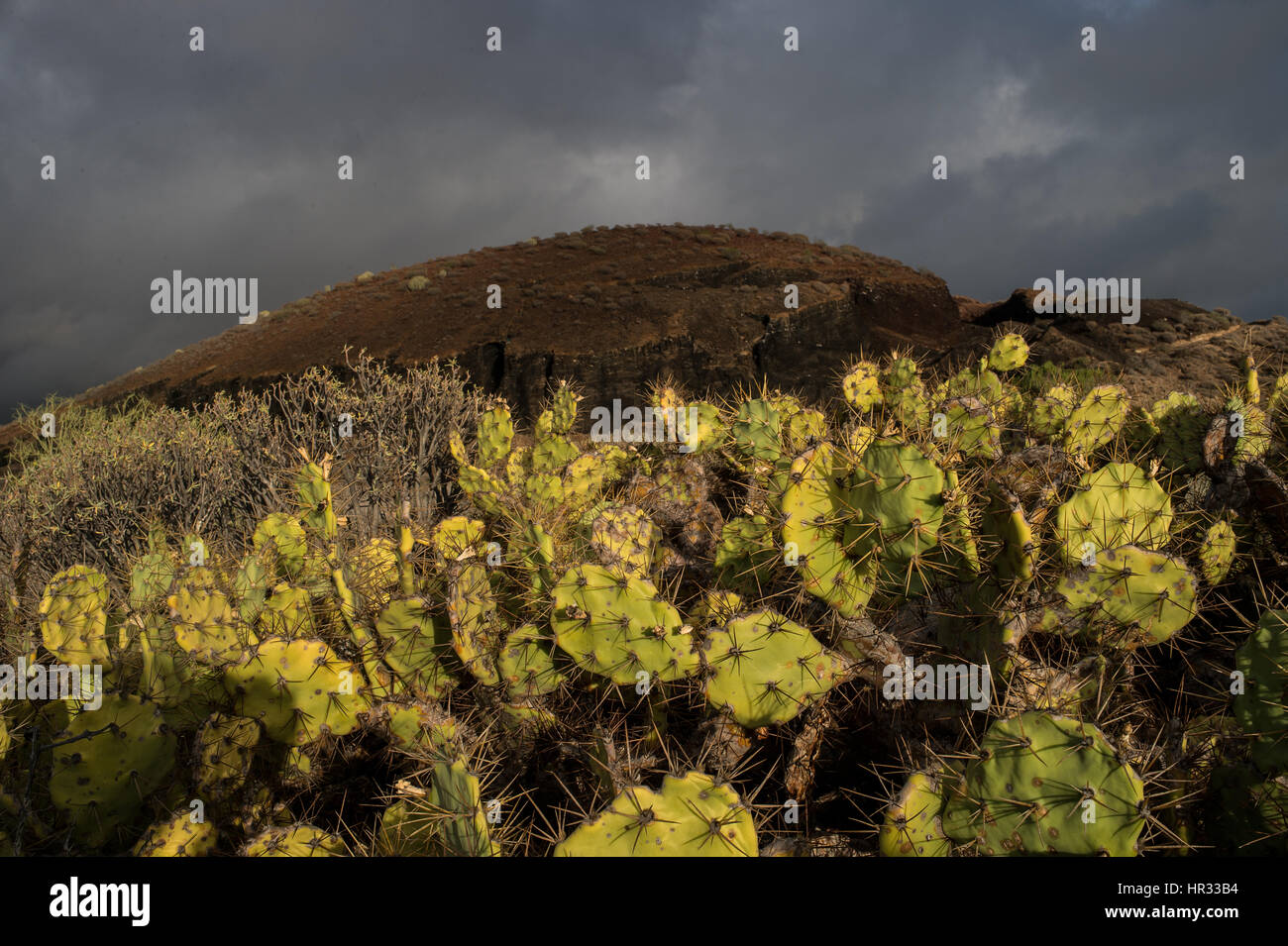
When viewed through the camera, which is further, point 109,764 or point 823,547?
point 109,764

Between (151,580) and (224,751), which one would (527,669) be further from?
(151,580)

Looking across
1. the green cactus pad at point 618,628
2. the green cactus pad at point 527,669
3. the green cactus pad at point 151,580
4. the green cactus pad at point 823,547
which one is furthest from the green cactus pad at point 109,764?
the green cactus pad at point 823,547

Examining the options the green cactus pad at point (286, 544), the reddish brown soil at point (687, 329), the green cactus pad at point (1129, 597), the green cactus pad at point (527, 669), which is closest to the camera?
the green cactus pad at point (1129, 597)

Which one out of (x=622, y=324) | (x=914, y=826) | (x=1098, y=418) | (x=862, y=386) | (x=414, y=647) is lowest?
(x=914, y=826)

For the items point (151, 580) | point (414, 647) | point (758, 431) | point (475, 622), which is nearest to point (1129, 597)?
point (758, 431)

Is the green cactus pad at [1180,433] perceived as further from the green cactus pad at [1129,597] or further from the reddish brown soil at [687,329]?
the reddish brown soil at [687,329]

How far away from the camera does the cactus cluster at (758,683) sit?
191cm

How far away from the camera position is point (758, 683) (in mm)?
2303

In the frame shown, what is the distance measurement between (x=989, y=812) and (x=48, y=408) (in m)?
14.7

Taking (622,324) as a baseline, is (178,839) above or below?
below

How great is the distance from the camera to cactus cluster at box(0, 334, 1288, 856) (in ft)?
6.27

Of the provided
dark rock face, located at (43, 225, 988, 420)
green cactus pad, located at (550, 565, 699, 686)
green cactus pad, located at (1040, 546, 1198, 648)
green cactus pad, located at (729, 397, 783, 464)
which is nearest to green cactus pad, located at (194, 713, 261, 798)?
green cactus pad, located at (550, 565, 699, 686)

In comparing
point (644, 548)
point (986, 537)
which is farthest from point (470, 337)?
point (986, 537)

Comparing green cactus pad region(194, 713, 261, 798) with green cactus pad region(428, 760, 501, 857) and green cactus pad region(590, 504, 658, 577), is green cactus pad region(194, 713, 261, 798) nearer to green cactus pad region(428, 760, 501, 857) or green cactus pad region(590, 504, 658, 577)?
green cactus pad region(428, 760, 501, 857)
